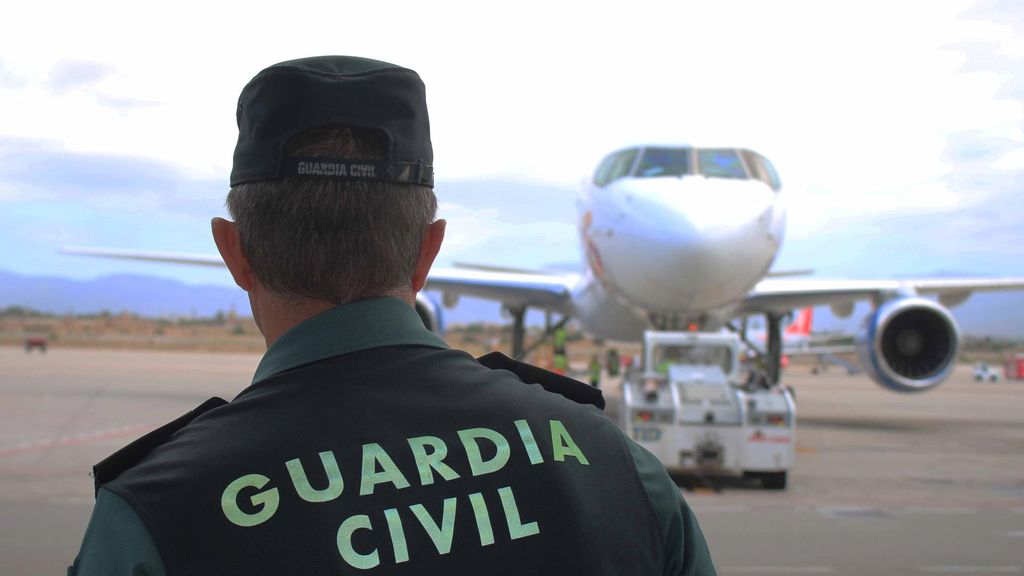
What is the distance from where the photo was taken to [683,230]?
10.4 meters

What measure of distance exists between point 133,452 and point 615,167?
1129 centimetres

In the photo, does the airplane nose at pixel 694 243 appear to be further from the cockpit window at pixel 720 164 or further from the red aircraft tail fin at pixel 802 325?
the red aircraft tail fin at pixel 802 325

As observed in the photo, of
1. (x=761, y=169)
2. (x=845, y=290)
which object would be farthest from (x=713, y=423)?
(x=845, y=290)

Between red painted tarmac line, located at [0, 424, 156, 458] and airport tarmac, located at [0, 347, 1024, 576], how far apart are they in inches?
0.8

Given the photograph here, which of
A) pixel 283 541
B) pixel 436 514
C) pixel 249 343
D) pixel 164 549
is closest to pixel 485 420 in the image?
pixel 436 514

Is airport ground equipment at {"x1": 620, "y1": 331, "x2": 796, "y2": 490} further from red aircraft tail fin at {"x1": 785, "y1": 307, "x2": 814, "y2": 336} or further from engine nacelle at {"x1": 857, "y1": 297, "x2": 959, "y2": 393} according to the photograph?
red aircraft tail fin at {"x1": 785, "y1": 307, "x2": 814, "y2": 336}

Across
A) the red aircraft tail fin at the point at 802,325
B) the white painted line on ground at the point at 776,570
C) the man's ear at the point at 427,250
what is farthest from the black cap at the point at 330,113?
the red aircraft tail fin at the point at 802,325

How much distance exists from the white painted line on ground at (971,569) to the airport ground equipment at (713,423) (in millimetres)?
2870

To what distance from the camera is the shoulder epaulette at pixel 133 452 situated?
43.5 inches

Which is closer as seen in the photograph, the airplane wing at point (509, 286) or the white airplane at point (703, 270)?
the white airplane at point (703, 270)

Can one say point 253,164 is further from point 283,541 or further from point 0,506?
point 0,506

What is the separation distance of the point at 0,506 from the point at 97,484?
7379 millimetres

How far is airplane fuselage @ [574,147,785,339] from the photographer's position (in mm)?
10484

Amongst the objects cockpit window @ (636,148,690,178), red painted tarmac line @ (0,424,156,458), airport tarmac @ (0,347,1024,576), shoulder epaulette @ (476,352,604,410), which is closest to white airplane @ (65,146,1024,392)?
cockpit window @ (636,148,690,178)
